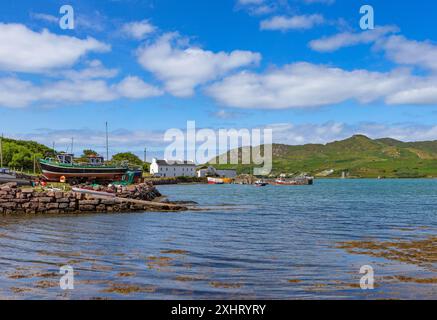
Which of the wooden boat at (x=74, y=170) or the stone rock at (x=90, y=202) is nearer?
the stone rock at (x=90, y=202)

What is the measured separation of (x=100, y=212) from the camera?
153 feet

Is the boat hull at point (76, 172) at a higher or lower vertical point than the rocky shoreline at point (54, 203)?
higher

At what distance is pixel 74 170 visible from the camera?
78.6 metres

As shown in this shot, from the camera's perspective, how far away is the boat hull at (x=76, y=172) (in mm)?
76875

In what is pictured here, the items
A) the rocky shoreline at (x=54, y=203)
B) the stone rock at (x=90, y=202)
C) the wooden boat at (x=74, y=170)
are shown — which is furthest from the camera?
the wooden boat at (x=74, y=170)

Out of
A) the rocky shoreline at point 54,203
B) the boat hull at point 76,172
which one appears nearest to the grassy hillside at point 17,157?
the boat hull at point 76,172

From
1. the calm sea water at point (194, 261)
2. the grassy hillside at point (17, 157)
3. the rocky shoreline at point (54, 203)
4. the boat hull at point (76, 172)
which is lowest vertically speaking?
the calm sea water at point (194, 261)

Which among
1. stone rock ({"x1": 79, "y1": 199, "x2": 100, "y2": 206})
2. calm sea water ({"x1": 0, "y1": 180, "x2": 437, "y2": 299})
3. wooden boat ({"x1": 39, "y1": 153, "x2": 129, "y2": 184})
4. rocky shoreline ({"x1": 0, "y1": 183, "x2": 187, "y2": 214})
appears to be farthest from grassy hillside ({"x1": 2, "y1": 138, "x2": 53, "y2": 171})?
calm sea water ({"x1": 0, "y1": 180, "x2": 437, "y2": 299})

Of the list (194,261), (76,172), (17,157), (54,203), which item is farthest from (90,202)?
(17,157)

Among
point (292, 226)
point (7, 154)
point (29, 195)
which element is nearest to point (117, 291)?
point (292, 226)

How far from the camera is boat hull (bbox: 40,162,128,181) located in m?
76.9

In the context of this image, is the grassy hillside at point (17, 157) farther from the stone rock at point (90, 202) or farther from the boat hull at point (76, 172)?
the stone rock at point (90, 202)

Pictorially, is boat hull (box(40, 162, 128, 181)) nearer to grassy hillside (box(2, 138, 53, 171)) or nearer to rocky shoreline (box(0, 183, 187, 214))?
rocky shoreline (box(0, 183, 187, 214))
